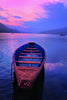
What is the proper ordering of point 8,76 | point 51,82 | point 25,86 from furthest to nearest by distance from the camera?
point 8,76 → point 51,82 → point 25,86

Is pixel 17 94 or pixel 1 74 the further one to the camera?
pixel 1 74

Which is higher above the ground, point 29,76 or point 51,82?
point 29,76

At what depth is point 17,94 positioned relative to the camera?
10203 millimetres

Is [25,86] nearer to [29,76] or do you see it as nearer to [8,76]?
[29,76]

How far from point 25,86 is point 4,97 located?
1.92 m

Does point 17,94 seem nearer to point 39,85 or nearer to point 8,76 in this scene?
point 39,85

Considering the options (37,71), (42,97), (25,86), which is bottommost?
(42,97)

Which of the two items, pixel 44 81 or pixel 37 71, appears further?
pixel 44 81

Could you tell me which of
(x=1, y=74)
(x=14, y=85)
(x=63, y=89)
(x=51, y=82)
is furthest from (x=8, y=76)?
(x=63, y=89)

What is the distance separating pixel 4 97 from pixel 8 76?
4.24m

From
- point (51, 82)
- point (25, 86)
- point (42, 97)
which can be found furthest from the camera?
point (51, 82)

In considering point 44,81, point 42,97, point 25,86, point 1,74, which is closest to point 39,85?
point 44,81

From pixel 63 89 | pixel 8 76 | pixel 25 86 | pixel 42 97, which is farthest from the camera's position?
pixel 8 76

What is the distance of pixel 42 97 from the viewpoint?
10000mm
